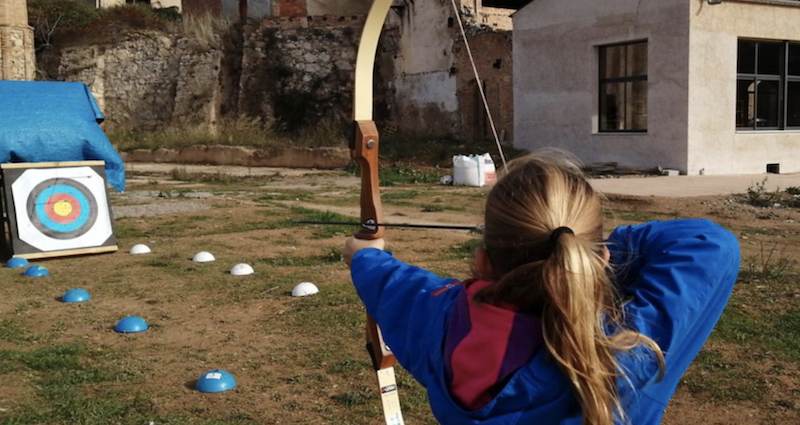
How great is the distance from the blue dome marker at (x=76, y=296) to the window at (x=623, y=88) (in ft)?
37.2

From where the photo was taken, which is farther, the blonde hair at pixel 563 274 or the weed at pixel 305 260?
the weed at pixel 305 260

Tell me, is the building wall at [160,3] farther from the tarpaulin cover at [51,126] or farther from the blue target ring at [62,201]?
the blue target ring at [62,201]

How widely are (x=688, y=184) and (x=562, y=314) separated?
11483mm

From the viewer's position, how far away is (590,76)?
1483 centimetres

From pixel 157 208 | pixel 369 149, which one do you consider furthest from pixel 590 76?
pixel 369 149

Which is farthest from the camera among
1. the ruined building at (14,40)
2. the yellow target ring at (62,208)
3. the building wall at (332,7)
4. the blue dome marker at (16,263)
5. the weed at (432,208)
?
the ruined building at (14,40)

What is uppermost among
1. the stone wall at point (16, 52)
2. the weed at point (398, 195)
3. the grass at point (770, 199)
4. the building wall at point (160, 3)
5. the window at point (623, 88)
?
the building wall at point (160, 3)

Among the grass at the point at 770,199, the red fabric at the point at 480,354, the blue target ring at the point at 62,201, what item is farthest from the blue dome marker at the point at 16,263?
the grass at the point at 770,199

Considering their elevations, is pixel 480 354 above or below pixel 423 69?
below

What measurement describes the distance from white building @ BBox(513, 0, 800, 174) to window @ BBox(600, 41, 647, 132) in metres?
0.02

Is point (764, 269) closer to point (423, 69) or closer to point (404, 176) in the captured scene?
point (404, 176)

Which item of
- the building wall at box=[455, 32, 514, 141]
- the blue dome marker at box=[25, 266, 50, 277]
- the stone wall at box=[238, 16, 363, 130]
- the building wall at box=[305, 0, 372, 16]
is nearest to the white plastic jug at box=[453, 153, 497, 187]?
the building wall at box=[455, 32, 514, 141]

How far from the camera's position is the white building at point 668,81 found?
13.6 metres

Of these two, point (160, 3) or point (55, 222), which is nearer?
point (55, 222)
